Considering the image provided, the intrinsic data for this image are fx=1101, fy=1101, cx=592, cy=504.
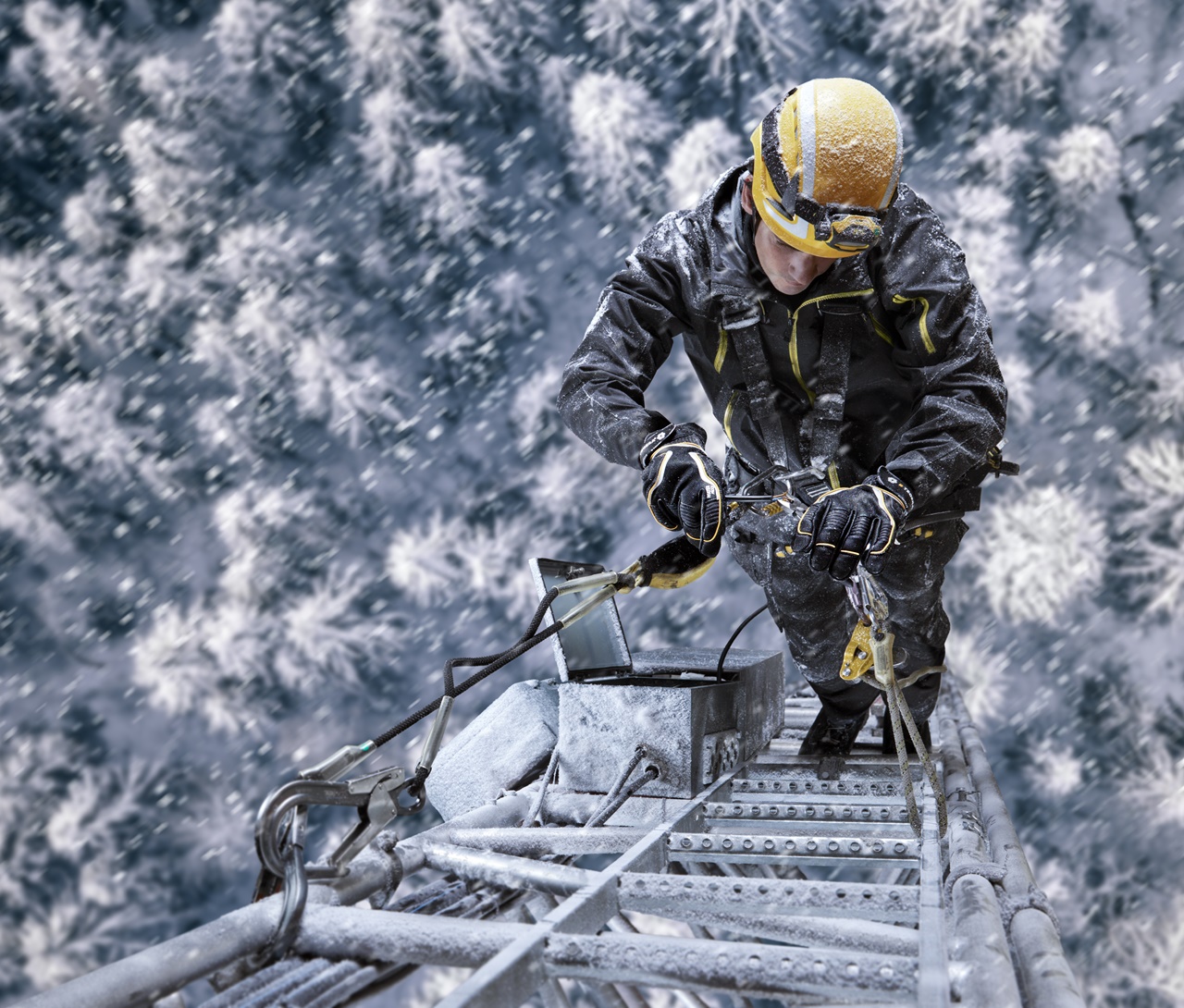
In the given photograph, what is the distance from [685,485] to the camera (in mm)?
2705

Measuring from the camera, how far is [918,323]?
2.93m

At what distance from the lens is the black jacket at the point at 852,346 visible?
9.47ft

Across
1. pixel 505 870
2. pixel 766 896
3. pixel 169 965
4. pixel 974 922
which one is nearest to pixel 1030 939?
pixel 974 922

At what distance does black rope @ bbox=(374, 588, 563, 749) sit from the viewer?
2.25 metres

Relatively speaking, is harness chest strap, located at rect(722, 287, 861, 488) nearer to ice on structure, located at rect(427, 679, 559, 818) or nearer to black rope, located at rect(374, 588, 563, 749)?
black rope, located at rect(374, 588, 563, 749)

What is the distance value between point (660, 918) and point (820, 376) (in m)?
1.68

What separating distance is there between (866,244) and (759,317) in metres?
0.47

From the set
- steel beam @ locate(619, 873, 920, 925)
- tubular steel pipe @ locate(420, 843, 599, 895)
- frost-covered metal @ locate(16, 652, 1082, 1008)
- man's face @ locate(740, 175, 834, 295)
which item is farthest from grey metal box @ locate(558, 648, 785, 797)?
man's face @ locate(740, 175, 834, 295)

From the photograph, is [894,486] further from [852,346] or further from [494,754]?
[494,754]

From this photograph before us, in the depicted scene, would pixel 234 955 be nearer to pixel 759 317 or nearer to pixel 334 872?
pixel 334 872

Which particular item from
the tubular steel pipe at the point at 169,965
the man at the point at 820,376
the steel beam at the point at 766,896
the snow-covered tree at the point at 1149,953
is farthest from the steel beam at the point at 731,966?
the snow-covered tree at the point at 1149,953

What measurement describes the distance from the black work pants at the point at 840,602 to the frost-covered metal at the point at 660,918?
60cm

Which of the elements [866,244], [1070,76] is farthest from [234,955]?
[1070,76]

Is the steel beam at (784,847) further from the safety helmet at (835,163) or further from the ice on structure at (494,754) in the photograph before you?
the safety helmet at (835,163)
